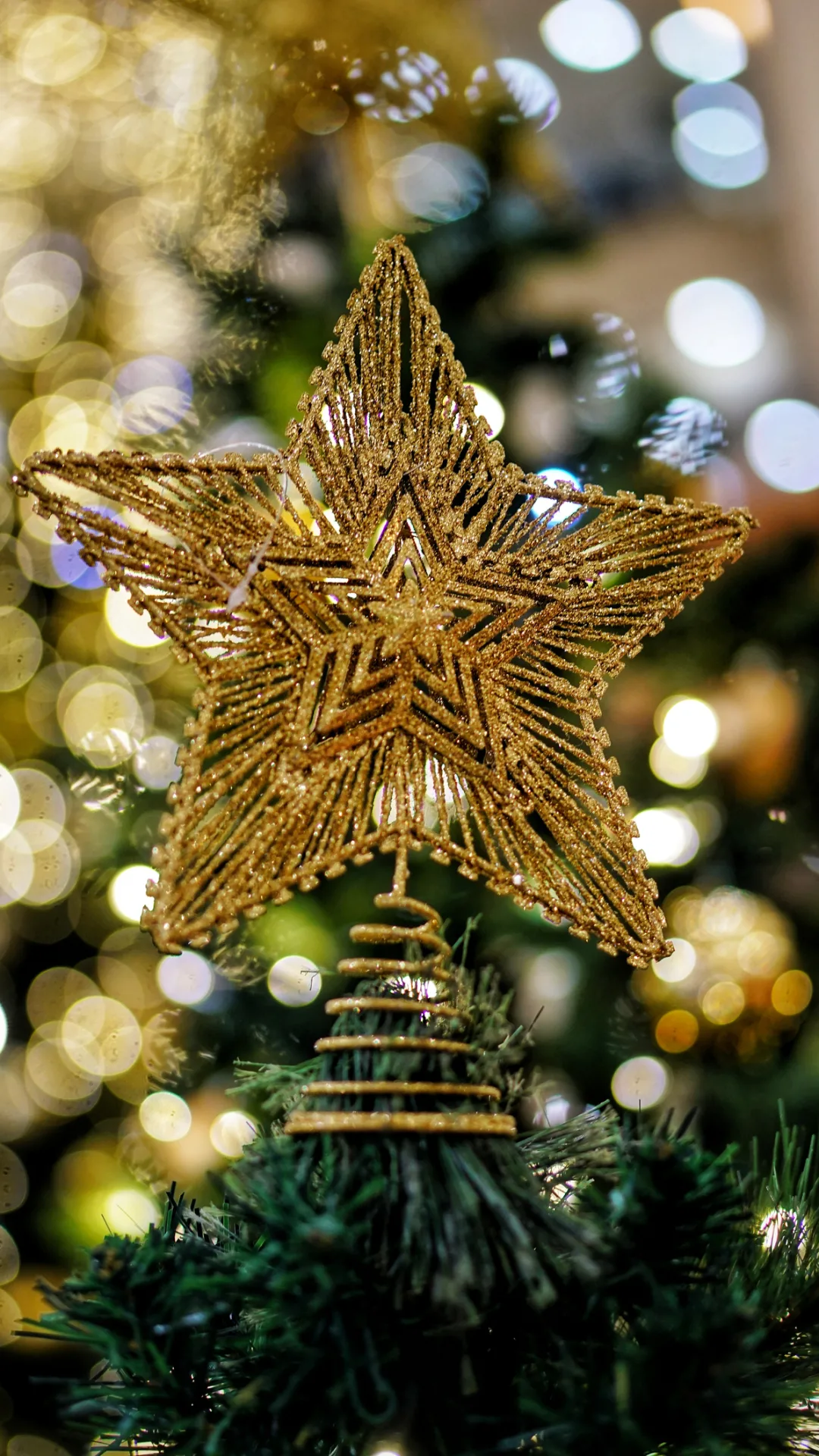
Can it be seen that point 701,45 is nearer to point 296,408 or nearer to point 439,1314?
point 296,408

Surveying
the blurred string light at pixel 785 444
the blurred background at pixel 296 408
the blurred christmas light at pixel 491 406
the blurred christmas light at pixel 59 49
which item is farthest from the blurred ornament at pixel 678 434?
the blurred christmas light at pixel 59 49

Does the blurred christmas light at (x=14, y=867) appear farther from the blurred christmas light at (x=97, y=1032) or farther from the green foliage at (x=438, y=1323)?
the green foliage at (x=438, y=1323)

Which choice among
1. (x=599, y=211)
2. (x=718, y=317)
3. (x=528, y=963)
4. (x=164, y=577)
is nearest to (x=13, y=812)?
(x=528, y=963)

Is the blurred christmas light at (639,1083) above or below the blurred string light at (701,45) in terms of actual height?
below

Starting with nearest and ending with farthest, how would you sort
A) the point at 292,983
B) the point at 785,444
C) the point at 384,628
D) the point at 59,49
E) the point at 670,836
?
the point at 384,628, the point at 292,983, the point at 670,836, the point at 59,49, the point at 785,444

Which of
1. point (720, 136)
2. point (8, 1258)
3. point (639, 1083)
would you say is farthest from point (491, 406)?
point (8, 1258)

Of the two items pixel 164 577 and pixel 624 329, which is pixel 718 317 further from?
pixel 164 577
